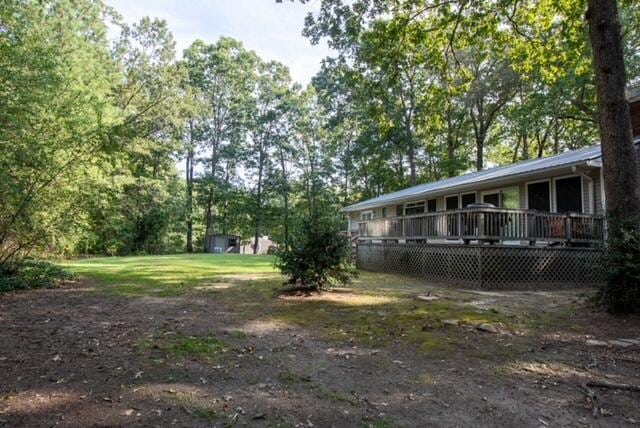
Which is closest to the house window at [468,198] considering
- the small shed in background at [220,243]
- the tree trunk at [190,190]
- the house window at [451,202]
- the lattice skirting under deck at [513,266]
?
the house window at [451,202]

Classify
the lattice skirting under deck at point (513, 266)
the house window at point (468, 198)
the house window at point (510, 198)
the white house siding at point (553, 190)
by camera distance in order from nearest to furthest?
1. the lattice skirting under deck at point (513, 266)
2. the white house siding at point (553, 190)
3. the house window at point (510, 198)
4. the house window at point (468, 198)

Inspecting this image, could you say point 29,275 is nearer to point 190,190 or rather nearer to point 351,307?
point 351,307

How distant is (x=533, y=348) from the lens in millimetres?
4434

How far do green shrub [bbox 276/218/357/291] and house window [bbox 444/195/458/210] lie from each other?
395 inches

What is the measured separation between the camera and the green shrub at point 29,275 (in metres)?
7.97

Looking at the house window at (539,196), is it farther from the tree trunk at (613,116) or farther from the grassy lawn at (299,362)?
the grassy lawn at (299,362)

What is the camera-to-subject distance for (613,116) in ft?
21.3

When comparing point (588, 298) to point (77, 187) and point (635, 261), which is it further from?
point (77, 187)

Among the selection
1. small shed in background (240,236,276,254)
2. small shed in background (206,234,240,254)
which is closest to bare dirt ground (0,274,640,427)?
small shed in background (206,234,240,254)

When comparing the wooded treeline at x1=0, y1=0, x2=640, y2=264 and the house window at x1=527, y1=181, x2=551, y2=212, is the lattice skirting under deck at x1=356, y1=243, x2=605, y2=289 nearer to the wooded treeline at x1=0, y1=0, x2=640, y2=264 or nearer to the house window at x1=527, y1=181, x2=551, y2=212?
the house window at x1=527, y1=181, x2=551, y2=212

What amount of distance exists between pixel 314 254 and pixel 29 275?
6154 millimetres

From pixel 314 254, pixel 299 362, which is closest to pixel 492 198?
pixel 314 254

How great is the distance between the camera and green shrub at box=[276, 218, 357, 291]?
7988mm

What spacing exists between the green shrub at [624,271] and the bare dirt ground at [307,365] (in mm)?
266
